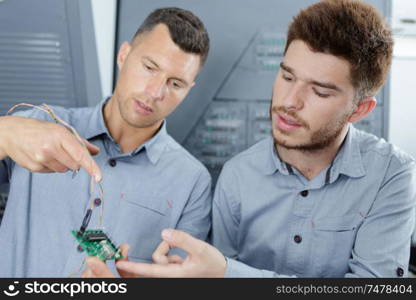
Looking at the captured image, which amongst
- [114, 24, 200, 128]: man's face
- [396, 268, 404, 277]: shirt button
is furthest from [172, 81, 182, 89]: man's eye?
[396, 268, 404, 277]: shirt button

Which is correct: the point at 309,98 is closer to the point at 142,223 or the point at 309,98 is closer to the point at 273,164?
the point at 273,164

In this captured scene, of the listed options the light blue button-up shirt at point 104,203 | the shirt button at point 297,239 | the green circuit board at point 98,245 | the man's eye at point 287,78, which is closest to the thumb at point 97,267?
the green circuit board at point 98,245

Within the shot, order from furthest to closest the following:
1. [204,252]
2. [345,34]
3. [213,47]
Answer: [213,47], [345,34], [204,252]

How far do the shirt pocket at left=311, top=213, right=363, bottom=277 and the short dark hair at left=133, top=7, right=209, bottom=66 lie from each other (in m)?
0.71

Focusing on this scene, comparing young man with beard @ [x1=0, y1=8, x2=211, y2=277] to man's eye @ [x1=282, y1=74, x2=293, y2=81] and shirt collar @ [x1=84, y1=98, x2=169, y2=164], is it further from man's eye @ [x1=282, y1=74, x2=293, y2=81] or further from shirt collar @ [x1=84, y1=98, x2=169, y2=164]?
man's eye @ [x1=282, y1=74, x2=293, y2=81]

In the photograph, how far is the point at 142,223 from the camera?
141 cm

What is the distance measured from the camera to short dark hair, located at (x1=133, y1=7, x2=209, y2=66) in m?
1.46

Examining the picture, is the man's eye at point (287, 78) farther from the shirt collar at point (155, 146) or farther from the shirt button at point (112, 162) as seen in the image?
the shirt button at point (112, 162)

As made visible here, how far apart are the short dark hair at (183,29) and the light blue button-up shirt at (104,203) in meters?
0.31

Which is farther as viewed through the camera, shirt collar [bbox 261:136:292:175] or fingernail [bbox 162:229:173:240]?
shirt collar [bbox 261:136:292:175]

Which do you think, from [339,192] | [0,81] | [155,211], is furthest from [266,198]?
[0,81]

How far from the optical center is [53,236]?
1323 millimetres

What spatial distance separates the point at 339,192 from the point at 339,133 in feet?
0.64

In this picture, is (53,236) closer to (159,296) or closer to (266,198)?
(159,296)
